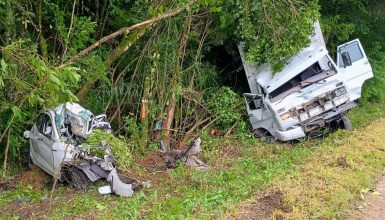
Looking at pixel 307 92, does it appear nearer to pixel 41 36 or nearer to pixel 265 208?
pixel 265 208

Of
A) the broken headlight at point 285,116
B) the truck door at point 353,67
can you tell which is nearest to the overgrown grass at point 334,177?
the broken headlight at point 285,116

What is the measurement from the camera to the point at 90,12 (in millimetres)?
13516

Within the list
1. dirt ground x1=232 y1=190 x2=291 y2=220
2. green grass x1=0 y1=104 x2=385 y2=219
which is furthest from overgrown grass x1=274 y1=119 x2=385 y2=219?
dirt ground x1=232 y1=190 x2=291 y2=220

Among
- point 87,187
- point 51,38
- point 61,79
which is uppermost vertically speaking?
point 51,38

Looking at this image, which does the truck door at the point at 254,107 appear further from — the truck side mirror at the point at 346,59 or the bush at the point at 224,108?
the truck side mirror at the point at 346,59

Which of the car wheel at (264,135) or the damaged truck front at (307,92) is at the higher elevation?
the damaged truck front at (307,92)

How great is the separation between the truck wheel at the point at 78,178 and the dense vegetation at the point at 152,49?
201 centimetres

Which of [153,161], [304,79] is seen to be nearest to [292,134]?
[304,79]

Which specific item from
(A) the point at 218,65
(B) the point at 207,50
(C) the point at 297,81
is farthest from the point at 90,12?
(C) the point at 297,81

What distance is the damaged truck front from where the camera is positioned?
1178 centimetres

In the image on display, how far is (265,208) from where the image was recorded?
649 cm

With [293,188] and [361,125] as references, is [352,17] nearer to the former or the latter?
[361,125]

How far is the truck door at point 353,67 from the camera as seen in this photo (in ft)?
41.4

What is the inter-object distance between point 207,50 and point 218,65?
162 cm
